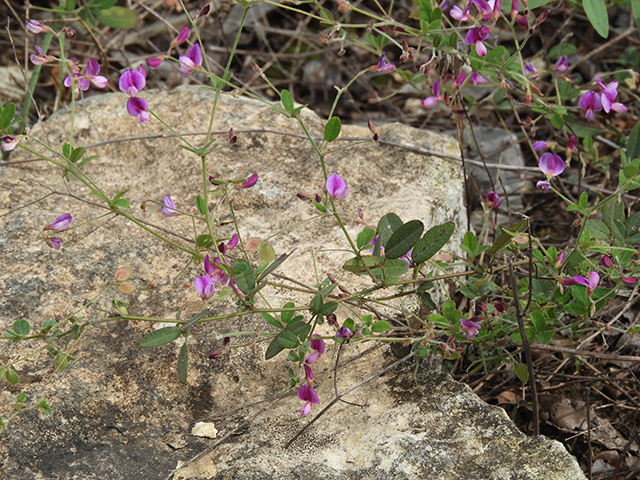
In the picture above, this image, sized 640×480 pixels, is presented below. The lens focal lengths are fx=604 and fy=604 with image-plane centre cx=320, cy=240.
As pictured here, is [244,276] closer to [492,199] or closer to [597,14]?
[492,199]

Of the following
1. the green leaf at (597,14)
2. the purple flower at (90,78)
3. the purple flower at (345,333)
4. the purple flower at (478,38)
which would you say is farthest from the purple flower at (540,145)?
the purple flower at (90,78)

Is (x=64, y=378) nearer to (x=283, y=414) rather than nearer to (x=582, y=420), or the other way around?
(x=283, y=414)

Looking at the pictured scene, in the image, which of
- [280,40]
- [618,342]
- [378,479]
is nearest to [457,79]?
[618,342]

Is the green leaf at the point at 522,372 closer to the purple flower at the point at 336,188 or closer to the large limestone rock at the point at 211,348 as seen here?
the large limestone rock at the point at 211,348

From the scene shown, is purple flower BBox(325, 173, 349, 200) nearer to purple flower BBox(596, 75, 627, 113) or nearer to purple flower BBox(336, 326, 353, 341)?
purple flower BBox(336, 326, 353, 341)

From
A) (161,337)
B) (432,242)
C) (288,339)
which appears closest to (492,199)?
(432,242)

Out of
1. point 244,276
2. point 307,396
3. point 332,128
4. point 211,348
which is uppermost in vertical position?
point 332,128
